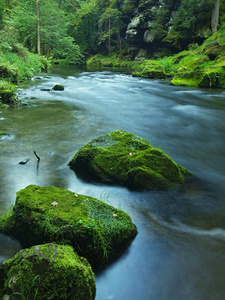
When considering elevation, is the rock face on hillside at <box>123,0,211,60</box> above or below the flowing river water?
above

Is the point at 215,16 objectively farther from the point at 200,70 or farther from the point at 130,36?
the point at 130,36

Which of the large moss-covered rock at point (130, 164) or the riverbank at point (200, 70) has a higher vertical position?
the riverbank at point (200, 70)

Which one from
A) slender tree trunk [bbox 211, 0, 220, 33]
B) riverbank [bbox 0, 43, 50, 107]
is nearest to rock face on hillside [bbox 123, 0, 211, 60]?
slender tree trunk [bbox 211, 0, 220, 33]

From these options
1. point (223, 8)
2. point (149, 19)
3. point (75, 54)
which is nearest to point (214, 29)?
point (223, 8)

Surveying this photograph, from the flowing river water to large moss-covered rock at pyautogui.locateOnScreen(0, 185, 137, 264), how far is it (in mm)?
183

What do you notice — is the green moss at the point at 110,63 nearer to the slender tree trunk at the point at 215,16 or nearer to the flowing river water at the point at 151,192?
the slender tree trunk at the point at 215,16

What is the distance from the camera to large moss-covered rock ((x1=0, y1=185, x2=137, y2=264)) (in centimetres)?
246

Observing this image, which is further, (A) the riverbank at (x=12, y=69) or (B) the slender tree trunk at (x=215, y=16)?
(B) the slender tree trunk at (x=215, y=16)

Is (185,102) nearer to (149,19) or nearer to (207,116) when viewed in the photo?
(207,116)

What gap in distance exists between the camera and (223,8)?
25.4m

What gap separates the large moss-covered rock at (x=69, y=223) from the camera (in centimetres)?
246

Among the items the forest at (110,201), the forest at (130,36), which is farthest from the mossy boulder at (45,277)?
the forest at (130,36)

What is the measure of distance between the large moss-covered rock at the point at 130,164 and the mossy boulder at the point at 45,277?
2.37m

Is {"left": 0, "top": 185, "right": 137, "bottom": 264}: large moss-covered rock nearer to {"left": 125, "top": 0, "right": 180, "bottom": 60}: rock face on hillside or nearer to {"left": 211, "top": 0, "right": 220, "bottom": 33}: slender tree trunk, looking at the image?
{"left": 211, "top": 0, "right": 220, "bottom": 33}: slender tree trunk
